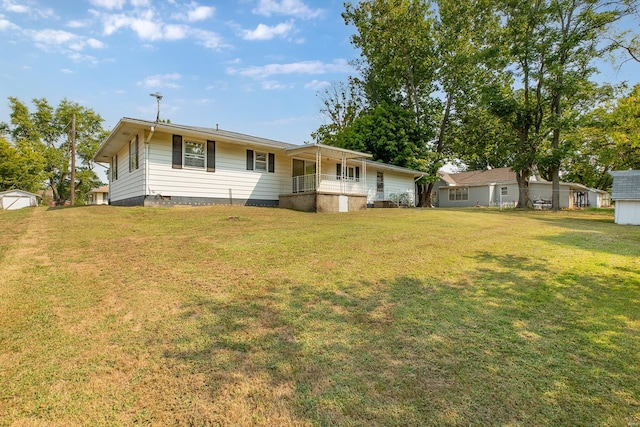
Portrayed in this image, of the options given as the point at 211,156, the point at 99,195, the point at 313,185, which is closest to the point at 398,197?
the point at 313,185

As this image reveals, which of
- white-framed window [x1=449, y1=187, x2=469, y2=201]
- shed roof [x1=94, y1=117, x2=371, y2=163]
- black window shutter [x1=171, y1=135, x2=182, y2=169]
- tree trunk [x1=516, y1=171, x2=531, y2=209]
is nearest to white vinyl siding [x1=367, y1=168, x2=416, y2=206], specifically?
shed roof [x1=94, y1=117, x2=371, y2=163]

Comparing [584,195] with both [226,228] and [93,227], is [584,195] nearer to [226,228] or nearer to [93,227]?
[226,228]

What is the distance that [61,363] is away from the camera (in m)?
2.57

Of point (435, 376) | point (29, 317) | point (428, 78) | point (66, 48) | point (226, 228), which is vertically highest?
point (428, 78)

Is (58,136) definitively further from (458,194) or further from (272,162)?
(458,194)

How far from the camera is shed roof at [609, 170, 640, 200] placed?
1207 centimetres

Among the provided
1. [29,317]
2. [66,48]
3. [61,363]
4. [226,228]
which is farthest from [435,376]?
[66,48]

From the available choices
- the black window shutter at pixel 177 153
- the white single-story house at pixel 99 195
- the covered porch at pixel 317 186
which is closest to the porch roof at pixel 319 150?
the covered porch at pixel 317 186

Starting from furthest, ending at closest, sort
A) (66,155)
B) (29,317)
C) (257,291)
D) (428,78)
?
(66,155) → (428,78) → (257,291) → (29,317)

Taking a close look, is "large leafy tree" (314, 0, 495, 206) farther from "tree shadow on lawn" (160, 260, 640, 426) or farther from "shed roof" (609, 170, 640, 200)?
"tree shadow on lawn" (160, 260, 640, 426)

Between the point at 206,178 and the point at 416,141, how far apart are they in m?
17.7

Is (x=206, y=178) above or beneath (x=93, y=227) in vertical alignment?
above

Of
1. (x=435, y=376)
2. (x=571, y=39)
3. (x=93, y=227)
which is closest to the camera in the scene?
(x=435, y=376)

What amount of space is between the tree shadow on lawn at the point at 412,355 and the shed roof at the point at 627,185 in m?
11.2
